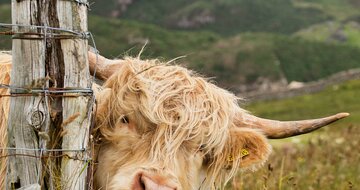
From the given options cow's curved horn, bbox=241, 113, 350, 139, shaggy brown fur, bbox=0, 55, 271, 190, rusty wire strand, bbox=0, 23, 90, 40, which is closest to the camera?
rusty wire strand, bbox=0, 23, 90, 40

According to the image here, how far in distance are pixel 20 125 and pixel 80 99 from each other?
14.2 inches

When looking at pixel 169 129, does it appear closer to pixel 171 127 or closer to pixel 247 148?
pixel 171 127

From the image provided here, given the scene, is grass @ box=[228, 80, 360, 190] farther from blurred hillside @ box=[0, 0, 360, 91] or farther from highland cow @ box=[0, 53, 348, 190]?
blurred hillside @ box=[0, 0, 360, 91]

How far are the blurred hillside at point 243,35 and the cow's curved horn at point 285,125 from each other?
61619 millimetres

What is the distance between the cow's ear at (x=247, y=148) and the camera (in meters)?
4.69

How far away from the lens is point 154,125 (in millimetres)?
4328

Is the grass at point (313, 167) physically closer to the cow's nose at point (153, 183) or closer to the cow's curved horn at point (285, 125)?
the cow's curved horn at point (285, 125)

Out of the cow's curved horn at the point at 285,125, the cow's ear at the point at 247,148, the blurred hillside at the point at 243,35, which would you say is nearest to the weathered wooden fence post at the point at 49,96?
the cow's ear at the point at 247,148

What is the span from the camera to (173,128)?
171 inches

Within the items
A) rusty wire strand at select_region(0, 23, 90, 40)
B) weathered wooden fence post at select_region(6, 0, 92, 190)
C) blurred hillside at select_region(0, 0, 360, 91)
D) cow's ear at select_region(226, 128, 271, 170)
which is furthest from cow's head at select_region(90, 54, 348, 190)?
blurred hillside at select_region(0, 0, 360, 91)

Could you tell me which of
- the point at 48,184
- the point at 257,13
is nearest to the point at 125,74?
the point at 48,184

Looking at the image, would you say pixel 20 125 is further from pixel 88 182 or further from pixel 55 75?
pixel 88 182

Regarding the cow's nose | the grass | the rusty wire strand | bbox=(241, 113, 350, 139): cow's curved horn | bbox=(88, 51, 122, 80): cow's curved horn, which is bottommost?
the grass

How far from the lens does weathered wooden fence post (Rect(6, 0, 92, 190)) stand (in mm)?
3566
